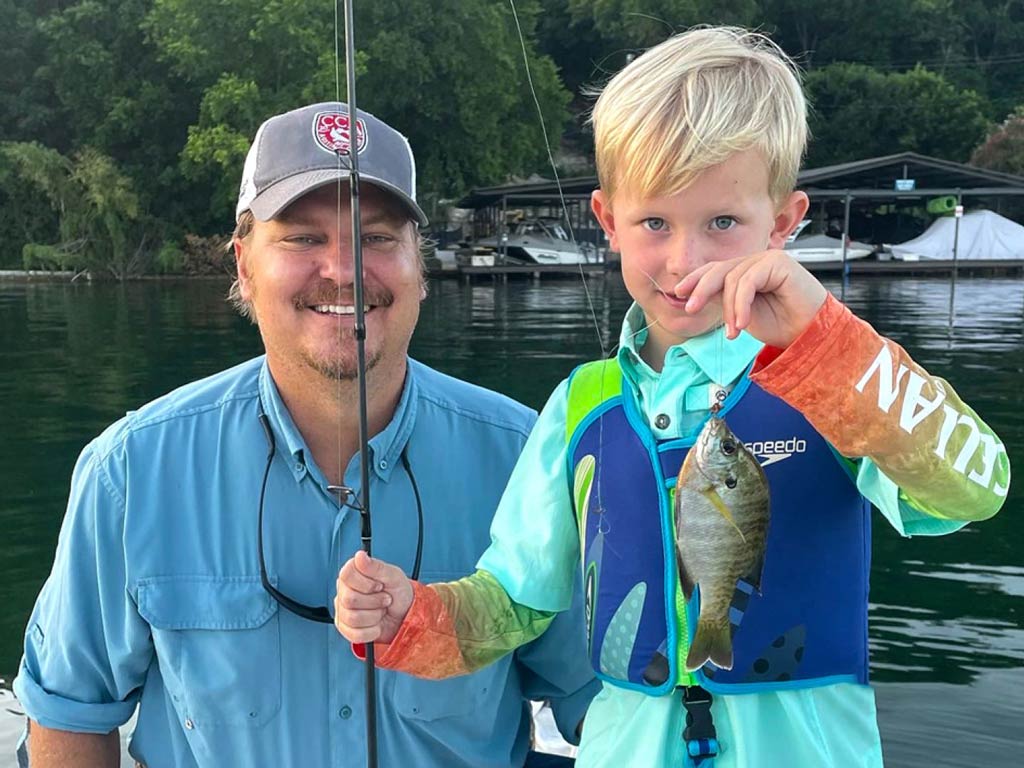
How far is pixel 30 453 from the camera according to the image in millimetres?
9992

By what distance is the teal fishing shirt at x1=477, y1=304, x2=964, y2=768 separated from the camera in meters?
1.77

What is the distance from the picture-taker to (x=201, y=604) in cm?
237

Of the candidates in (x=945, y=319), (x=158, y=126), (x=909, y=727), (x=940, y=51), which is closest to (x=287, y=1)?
(x=158, y=126)

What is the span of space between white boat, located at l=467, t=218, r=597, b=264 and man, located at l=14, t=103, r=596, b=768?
105ft

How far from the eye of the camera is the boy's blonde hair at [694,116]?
69.5 inches

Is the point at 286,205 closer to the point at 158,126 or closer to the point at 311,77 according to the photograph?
the point at 311,77

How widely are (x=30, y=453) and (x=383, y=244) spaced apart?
28.4 ft

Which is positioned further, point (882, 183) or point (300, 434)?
point (882, 183)

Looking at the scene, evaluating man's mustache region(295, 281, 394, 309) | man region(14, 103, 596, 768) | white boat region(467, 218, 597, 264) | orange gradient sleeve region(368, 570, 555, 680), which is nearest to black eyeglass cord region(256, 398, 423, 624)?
man region(14, 103, 596, 768)

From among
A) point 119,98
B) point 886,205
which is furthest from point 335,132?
point 886,205

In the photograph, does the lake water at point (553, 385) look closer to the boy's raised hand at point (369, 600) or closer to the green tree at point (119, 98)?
the boy's raised hand at point (369, 600)

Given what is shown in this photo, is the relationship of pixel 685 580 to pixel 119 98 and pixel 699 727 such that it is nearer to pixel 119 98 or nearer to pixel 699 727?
pixel 699 727

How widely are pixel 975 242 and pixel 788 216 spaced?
1466 inches

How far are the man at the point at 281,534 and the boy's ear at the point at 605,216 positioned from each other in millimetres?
649
